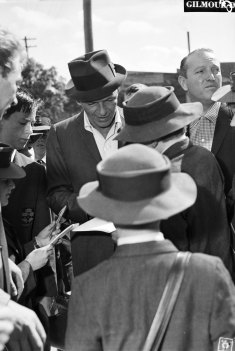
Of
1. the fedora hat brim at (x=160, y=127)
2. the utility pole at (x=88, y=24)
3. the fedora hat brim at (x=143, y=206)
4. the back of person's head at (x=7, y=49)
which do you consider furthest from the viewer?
the utility pole at (x=88, y=24)

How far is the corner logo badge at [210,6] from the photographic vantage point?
1021 cm

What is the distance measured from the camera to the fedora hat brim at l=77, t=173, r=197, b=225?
76.9 inches

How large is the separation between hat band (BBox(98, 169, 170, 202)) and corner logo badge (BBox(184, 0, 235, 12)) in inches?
349

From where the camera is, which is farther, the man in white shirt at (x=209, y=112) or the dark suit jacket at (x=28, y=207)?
the man in white shirt at (x=209, y=112)

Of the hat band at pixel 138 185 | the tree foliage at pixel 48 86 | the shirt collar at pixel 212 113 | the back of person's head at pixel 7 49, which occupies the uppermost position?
the back of person's head at pixel 7 49

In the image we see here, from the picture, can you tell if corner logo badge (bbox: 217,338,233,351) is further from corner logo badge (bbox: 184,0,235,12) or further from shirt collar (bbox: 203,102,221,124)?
corner logo badge (bbox: 184,0,235,12)

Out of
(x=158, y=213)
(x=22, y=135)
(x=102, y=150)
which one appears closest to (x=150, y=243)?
(x=158, y=213)

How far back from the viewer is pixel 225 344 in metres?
2.00

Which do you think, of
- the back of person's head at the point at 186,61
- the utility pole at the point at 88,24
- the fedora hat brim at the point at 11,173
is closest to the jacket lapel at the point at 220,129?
the back of person's head at the point at 186,61

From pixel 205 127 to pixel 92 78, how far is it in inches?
43.1

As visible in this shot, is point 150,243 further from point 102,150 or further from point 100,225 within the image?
point 102,150

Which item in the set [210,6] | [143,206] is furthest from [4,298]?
[210,6]

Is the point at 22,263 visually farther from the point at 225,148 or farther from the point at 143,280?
the point at 225,148

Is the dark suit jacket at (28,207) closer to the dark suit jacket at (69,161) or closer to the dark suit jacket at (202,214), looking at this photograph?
the dark suit jacket at (69,161)
